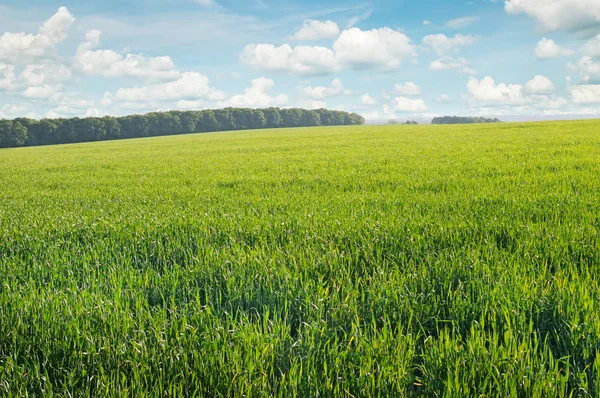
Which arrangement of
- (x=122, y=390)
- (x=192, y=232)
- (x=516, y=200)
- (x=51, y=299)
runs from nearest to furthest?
(x=122, y=390) < (x=51, y=299) < (x=192, y=232) < (x=516, y=200)

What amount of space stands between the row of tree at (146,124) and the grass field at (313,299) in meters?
117

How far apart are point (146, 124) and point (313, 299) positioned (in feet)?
411

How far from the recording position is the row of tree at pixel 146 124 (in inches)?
4188

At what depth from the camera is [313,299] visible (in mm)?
3697

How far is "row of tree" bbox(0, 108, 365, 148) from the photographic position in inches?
4188

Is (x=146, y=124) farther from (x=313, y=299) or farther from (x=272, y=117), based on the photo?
(x=313, y=299)

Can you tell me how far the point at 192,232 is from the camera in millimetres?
6324

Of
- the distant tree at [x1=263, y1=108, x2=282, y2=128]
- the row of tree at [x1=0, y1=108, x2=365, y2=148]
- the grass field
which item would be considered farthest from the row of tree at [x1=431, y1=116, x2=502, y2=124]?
the grass field

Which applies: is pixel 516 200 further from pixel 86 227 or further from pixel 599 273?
pixel 86 227

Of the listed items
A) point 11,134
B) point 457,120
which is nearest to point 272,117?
point 457,120

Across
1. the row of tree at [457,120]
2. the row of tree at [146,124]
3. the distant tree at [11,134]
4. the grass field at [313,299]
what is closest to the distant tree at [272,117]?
the row of tree at [146,124]

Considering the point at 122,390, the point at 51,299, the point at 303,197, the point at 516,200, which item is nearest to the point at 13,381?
the point at 122,390

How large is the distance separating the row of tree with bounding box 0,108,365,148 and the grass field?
116896 mm

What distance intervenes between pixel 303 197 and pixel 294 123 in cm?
13244
